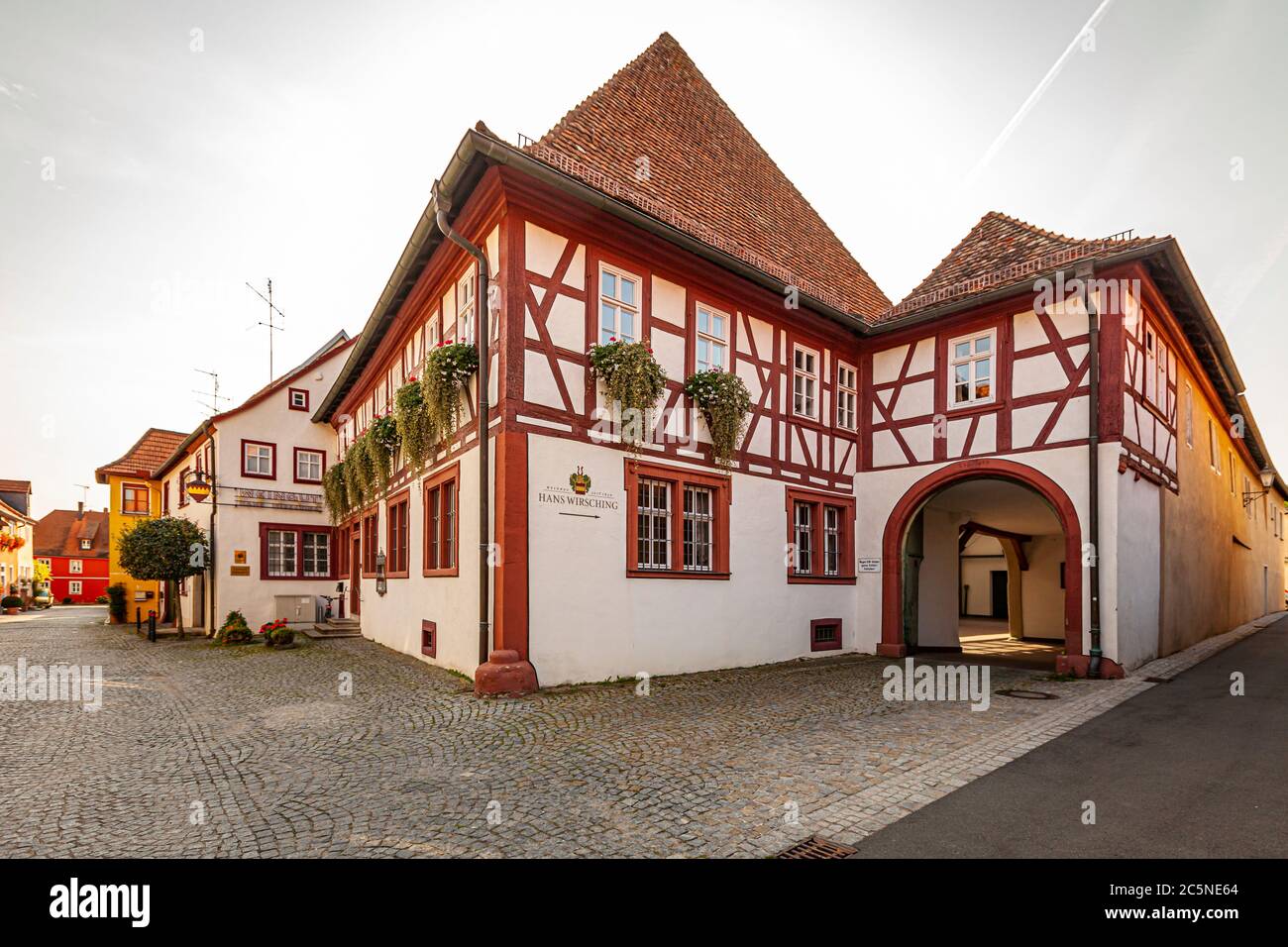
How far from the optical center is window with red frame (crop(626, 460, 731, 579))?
10.3 metres

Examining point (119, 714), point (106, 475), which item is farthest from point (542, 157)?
point (106, 475)

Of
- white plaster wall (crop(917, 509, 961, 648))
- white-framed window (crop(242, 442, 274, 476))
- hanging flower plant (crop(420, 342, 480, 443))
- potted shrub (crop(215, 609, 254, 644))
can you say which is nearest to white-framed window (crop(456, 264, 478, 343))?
hanging flower plant (crop(420, 342, 480, 443))

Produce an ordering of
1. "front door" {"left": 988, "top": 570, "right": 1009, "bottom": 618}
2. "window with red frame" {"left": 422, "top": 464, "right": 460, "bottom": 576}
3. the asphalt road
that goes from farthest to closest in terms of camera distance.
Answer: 1. "front door" {"left": 988, "top": 570, "right": 1009, "bottom": 618}
2. "window with red frame" {"left": 422, "top": 464, "right": 460, "bottom": 576}
3. the asphalt road

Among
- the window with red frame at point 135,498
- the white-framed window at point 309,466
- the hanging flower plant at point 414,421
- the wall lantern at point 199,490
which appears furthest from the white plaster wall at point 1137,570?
the window with red frame at point 135,498

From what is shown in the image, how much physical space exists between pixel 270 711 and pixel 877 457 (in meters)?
11.1

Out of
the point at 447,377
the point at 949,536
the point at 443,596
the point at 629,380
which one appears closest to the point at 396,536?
the point at 443,596

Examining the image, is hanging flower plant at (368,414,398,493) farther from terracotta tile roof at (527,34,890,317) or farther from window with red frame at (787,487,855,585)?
window with red frame at (787,487,855,585)

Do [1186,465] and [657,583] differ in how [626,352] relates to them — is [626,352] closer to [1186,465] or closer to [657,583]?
[657,583]

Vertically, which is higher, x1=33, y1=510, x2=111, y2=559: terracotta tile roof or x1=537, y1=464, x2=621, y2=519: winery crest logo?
x1=537, y1=464, x2=621, y2=519: winery crest logo

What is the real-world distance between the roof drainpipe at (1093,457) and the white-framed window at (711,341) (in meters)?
5.58

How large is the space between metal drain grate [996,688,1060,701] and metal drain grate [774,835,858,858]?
6.08m

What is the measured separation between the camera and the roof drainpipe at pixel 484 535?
28.2ft

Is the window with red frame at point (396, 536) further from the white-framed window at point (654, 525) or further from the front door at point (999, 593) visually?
the front door at point (999, 593)
